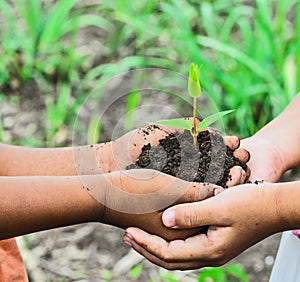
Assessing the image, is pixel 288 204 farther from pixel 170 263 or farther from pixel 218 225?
pixel 170 263

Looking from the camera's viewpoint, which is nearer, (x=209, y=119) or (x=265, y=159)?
(x=209, y=119)

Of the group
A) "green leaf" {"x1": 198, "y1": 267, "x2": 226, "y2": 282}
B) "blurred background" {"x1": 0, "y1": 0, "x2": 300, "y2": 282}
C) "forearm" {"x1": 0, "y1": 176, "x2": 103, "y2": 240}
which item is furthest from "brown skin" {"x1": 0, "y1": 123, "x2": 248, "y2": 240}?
"blurred background" {"x1": 0, "y1": 0, "x2": 300, "y2": 282}

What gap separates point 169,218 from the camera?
5.16 feet

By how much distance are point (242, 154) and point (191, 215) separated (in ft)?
0.69

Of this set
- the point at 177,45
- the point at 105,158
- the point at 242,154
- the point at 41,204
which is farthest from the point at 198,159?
the point at 177,45

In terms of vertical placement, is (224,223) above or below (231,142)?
below

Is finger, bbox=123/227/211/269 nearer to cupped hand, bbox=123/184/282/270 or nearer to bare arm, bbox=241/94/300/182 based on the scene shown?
cupped hand, bbox=123/184/282/270

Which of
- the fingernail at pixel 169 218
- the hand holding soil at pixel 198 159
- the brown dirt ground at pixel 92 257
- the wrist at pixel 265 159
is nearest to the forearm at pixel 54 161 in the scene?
the hand holding soil at pixel 198 159

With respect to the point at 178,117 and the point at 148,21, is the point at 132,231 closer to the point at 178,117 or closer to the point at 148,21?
the point at 178,117

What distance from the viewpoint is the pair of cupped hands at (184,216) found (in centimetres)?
156

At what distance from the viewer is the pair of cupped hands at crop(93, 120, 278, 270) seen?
5.12 feet

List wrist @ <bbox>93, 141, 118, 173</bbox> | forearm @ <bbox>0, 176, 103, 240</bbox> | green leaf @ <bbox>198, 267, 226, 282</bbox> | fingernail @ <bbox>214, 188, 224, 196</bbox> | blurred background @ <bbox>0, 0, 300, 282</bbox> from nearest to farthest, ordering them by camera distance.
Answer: forearm @ <bbox>0, 176, 103, 240</bbox>, fingernail @ <bbox>214, 188, 224, 196</bbox>, wrist @ <bbox>93, 141, 118, 173</bbox>, green leaf @ <bbox>198, 267, 226, 282</bbox>, blurred background @ <bbox>0, 0, 300, 282</bbox>

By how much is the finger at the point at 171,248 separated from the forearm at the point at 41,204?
10 centimetres

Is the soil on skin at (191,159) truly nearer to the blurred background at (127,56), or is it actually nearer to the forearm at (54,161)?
the forearm at (54,161)
